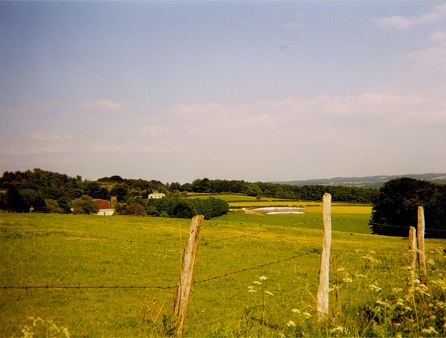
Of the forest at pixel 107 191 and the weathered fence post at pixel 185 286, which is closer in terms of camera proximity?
the weathered fence post at pixel 185 286

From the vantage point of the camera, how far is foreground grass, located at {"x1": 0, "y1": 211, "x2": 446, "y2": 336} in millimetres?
7504

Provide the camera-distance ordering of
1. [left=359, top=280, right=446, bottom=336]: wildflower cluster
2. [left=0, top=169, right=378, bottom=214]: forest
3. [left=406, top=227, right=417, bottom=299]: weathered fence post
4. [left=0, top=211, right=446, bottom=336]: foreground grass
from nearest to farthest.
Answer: [left=359, top=280, right=446, bottom=336]: wildflower cluster < [left=406, top=227, right=417, bottom=299]: weathered fence post < [left=0, top=211, right=446, bottom=336]: foreground grass < [left=0, top=169, right=378, bottom=214]: forest

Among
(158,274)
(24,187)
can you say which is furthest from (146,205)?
(158,274)

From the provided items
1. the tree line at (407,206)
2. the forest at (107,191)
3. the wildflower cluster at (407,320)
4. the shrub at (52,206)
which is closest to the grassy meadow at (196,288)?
the wildflower cluster at (407,320)

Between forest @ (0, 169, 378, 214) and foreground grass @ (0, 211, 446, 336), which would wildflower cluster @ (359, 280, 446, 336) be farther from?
forest @ (0, 169, 378, 214)

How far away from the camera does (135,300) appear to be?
13.2m

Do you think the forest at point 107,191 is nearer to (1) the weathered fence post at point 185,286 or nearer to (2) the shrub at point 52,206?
(2) the shrub at point 52,206

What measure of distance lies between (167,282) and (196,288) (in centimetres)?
146

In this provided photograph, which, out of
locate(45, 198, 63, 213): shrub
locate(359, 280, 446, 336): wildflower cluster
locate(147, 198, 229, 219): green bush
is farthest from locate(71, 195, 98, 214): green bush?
locate(359, 280, 446, 336): wildflower cluster

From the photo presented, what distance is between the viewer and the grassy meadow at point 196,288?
21.6ft

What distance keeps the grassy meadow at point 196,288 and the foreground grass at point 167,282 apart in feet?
0.15

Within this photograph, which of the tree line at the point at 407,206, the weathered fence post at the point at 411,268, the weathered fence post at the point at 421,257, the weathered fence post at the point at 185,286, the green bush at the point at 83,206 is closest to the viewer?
the weathered fence post at the point at 185,286

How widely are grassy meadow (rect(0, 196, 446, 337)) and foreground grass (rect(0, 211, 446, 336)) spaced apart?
46 millimetres

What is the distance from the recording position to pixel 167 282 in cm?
1603
